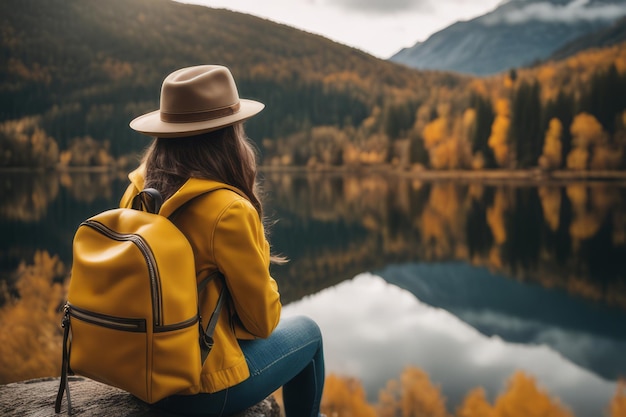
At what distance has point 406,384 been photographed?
355 inches

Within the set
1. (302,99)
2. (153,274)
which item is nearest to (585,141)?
(153,274)

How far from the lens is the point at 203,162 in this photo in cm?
251

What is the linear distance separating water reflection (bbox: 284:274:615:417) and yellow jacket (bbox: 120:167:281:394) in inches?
246

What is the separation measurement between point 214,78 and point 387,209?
30564 mm

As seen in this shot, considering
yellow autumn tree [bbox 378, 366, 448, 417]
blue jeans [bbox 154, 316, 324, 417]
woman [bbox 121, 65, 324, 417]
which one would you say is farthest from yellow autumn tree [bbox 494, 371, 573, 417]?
woman [bbox 121, 65, 324, 417]

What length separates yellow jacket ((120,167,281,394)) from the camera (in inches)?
88.0

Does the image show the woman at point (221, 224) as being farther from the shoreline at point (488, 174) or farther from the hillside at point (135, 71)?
the hillside at point (135, 71)

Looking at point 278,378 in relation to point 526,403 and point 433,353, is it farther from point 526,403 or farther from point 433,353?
point 433,353

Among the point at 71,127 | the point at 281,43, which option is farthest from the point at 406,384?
the point at 281,43

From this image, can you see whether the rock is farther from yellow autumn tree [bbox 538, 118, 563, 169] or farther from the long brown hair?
yellow autumn tree [bbox 538, 118, 563, 169]

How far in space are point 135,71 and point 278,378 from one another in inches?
6674

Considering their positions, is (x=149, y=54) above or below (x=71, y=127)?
above

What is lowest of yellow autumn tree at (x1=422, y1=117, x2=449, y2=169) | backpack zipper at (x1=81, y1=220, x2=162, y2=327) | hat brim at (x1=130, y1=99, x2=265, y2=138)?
yellow autumn tree at (x1=422, y1=117, x2=449, y2=169)

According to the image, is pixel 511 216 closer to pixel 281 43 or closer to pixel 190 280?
pixel 190 280
